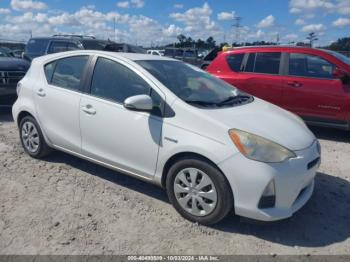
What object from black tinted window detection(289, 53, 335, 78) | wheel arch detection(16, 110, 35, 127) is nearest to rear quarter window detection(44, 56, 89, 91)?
wheel arch detection(16, 110, 35, 127)

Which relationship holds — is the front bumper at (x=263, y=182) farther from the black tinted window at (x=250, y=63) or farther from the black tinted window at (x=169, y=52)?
the black tinted window at (x=169, y=52)

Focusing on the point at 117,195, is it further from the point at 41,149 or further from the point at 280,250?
the point at 280,250

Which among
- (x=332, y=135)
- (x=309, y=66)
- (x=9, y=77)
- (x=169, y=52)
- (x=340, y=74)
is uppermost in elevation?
(x=169, y=52)

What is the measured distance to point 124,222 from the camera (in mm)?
3328

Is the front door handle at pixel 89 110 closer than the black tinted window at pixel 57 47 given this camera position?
Yes

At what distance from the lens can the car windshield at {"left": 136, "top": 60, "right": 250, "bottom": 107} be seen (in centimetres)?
356

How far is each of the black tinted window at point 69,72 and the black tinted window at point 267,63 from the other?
403 centimetres

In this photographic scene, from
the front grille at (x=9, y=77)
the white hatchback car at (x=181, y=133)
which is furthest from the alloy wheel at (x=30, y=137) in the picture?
the front grille at (x=9, y=77)

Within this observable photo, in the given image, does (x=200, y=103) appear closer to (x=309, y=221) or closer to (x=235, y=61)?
(x=309, y=221)

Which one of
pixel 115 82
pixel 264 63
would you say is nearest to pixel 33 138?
pixel 115 82

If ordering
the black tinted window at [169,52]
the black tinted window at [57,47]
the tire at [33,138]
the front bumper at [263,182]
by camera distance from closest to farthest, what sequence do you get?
the front bumper at [263,182], the tire at [33,138], the black tinted window at [57,47], the black tinted window at [169,52]

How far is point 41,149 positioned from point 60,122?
715mm

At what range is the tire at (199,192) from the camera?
3.07 meters

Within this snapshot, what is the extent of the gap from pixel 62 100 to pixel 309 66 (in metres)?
4.64
